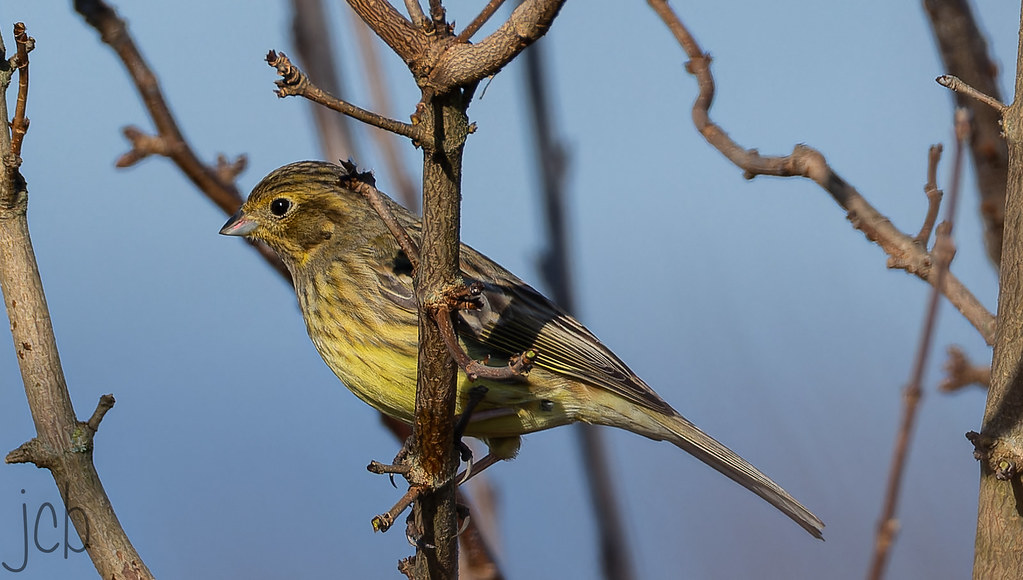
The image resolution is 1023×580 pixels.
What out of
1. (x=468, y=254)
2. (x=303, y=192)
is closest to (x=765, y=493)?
(x=468, y=254)

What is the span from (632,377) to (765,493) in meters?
0.73

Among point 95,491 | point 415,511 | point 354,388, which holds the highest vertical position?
point 354,388

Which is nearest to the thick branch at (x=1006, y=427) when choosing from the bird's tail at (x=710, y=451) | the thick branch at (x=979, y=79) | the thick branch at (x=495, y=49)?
the thick branch at (x=495, y=49)

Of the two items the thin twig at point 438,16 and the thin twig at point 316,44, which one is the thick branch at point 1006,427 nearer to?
the thin twig at point 438,16

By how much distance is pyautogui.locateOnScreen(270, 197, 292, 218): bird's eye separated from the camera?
504 centimetres

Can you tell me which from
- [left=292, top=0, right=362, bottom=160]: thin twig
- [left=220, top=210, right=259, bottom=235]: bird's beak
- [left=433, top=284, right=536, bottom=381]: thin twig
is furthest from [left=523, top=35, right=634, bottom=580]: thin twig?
[left=220, top=210, right=259, bottom=235]: bird's beak

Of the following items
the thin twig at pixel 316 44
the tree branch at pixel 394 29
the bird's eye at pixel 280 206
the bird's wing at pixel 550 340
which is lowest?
the tree branch at pixel 394 29

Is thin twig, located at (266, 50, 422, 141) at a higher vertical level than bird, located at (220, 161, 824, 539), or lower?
lower

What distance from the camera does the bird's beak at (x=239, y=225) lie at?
4902mm

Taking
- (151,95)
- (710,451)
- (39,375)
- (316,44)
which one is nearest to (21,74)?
(39,375)

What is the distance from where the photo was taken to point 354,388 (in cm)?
435

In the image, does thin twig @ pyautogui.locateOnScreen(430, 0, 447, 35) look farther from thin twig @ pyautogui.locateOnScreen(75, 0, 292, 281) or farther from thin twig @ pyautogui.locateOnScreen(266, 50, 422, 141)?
thin twig @ pyautogui.locateOnScreen(75, 0, 292, 281)

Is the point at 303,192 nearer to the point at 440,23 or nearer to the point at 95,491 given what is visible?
the point at 95,491

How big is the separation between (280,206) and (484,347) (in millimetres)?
1326
